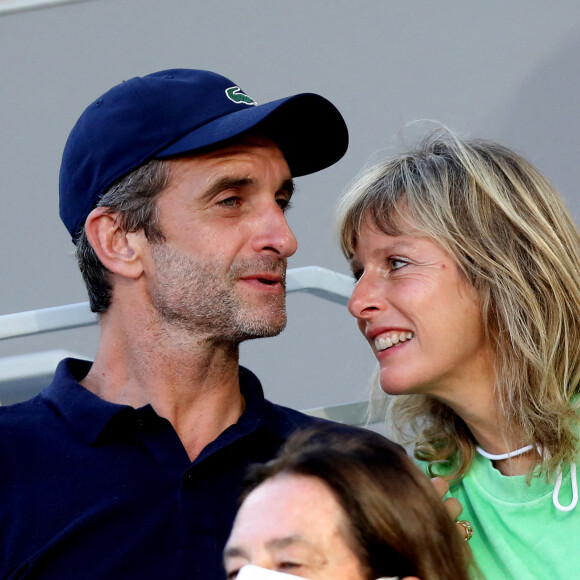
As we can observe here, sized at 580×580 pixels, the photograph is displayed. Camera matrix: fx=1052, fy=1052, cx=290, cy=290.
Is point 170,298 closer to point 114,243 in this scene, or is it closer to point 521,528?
point 114,243

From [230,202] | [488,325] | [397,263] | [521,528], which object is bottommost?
[521,528]

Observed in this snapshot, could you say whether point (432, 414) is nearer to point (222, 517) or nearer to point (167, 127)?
point (222, 517)

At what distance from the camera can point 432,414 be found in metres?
2.44

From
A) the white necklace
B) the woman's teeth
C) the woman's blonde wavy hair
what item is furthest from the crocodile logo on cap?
the white necklace

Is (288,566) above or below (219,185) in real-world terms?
below

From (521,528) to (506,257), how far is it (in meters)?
0.56

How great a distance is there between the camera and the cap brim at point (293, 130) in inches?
89.0

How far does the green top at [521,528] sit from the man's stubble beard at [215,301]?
561mm

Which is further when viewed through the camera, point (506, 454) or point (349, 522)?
point (506, 454)

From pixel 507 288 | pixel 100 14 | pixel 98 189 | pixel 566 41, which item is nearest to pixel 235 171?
pixel 98 189

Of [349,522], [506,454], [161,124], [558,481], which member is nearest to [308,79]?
[161,124]

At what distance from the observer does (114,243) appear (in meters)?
2.38

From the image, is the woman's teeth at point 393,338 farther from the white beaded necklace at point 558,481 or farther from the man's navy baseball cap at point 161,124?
the man's navy baseball cap at point 161,124

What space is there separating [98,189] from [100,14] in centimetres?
69
